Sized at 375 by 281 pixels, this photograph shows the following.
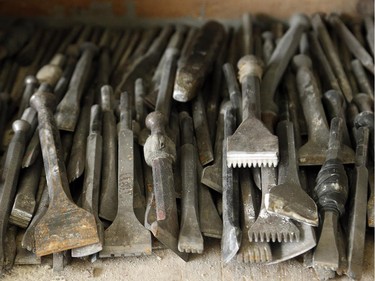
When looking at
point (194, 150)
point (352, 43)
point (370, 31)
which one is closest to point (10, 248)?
point (194, 150)

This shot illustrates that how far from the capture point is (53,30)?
298 centimetres

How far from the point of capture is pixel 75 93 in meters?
2.38

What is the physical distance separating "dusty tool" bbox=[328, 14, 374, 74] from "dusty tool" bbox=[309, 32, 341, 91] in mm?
126

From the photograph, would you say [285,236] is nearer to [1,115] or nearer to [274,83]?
[274,83]

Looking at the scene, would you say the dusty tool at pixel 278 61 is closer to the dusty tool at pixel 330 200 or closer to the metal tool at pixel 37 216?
the dusty tool at pixel 330 200

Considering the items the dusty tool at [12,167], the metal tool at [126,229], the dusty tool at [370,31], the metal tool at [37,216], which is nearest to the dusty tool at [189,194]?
the metal tool at [126,229]

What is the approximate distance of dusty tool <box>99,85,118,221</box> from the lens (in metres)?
1.97

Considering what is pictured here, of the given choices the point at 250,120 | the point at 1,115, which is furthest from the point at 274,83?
the point at 1,115

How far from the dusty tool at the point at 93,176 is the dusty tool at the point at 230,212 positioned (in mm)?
387

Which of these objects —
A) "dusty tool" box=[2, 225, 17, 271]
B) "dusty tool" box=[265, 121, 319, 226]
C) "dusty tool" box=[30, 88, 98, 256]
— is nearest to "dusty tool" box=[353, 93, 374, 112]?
"dusty tool" box=[265, 121, 319, 226]

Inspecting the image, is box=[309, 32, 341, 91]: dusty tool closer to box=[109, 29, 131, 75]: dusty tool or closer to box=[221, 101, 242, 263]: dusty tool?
box=[221, 101, 242, 263]: dusty tool

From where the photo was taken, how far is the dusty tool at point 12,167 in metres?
1.91

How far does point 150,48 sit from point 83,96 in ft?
1.57

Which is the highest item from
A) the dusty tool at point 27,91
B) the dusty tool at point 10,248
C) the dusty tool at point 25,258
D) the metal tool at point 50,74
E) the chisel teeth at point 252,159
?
the chisel teeth at point 252,159
